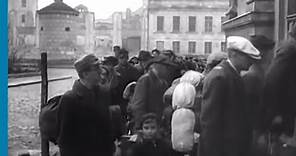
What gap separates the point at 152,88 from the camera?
3703 millimetres

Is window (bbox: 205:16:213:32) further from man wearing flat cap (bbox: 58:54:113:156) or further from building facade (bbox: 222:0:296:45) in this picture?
man wearing flat cap (bbox: 58:54:113:156)

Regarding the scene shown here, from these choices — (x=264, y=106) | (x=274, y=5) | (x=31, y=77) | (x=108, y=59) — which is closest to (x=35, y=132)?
(x=31, y=77)

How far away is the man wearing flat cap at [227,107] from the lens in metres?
2.56

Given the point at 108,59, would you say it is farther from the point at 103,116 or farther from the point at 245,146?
the point at 245,146

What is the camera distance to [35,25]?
39.7 feet

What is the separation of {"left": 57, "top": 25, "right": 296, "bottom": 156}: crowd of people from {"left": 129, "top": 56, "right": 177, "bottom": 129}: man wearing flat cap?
0.37 m

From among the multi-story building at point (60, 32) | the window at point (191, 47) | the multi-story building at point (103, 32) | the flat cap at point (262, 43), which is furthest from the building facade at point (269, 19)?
the multi-story building at point (60, 32)

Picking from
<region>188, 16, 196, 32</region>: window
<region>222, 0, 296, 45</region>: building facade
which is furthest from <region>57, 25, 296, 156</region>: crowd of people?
<region>188, 16, 196, 32</region>: window

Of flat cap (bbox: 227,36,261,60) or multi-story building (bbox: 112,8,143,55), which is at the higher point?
multi-story building (bbox: 112,8,143,55)

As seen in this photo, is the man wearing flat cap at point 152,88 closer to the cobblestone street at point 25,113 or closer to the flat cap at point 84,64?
the flat cap at point 84,64

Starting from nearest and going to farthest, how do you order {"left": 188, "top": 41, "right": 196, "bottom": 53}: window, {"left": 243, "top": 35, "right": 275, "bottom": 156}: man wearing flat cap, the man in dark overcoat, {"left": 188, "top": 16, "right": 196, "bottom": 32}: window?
{"left": 243, "top": 35, "right": 275, "bottom": 156}: man wearing flat cap
the man in dark overcoat
{"left": 188, "top": 16, "right": 196, "bottom": 32}: window
{"left": 188, "top": 41, "right": 196, "bottom": 53}: window

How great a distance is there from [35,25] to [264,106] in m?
9.85

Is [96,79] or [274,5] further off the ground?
[274,5]

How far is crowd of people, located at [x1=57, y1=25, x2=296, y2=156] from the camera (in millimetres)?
2584
